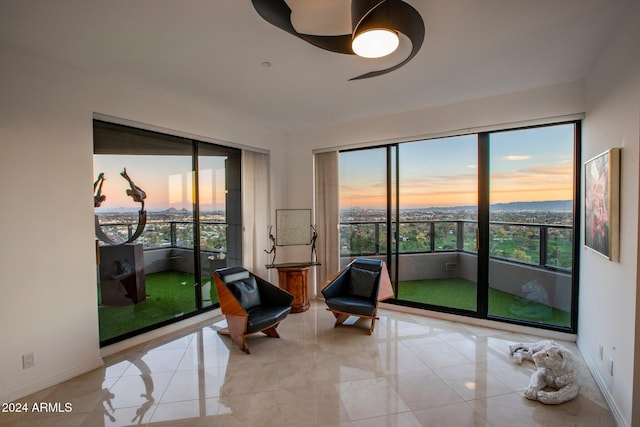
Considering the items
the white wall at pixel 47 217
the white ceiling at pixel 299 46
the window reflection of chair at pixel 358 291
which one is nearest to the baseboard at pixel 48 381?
the white wall at pixel 47 217

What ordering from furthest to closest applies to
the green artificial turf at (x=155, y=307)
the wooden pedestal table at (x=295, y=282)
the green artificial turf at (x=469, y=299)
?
the wooden pedestal table at (x=295, y=282) < the green artificial turf at (x=469, y=299) < the green artificial turf at (x=155, y=307)

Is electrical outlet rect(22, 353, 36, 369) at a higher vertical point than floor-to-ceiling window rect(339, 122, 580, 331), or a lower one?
lower

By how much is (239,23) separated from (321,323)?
3.63m

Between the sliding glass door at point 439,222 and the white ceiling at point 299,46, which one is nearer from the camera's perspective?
the white ceiling at point 299,46

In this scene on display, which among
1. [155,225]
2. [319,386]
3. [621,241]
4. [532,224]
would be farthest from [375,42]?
[155,225]

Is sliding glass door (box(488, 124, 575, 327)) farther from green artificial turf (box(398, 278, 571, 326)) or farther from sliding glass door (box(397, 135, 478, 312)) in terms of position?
sliding glass door (box(397, 135, 478, 312))

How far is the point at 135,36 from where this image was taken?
2.38 metres

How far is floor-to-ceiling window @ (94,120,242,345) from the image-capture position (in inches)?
130

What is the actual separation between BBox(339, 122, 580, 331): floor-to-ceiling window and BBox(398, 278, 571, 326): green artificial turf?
0.01 metres

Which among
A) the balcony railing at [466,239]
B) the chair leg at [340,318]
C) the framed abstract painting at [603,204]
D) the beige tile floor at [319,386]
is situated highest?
the framed abstract painting at [603,204]

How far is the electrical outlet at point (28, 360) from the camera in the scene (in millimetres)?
2588

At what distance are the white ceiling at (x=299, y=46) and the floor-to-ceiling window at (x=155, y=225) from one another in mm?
856

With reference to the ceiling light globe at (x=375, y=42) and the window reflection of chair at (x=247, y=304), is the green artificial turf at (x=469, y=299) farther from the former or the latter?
the ceiling light globe at (x=375, y=42)

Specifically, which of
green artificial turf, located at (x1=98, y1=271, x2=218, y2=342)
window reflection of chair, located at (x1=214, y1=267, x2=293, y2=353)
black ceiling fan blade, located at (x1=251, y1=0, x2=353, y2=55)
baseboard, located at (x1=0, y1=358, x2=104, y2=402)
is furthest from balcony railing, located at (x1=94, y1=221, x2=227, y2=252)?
black ceiling fan blade, located at (x1=251, y1=0, x2=353, y2=55)
